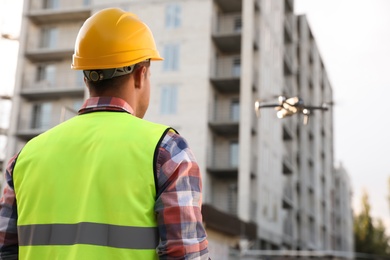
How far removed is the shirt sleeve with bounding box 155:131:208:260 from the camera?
1626 mm

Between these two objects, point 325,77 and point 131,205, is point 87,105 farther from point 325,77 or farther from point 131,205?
point 325,77

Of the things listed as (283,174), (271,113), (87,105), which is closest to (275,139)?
(271,113)

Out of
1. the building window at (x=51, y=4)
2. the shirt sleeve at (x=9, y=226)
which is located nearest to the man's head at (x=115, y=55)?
the shirt sleeve at (x=9, y=226)

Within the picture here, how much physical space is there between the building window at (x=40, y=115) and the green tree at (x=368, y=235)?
5976 cm

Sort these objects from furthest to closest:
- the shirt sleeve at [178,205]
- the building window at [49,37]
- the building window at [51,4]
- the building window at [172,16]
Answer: the building window at [51,4]
the building window at [49,37]
the building window at [172,16]
the shirt sleeve at [178,205]

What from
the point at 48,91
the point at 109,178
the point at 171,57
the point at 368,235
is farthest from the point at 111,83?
the point at 368,235

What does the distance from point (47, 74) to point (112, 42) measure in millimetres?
38526

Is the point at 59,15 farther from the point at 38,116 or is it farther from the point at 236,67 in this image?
the point at 236,67

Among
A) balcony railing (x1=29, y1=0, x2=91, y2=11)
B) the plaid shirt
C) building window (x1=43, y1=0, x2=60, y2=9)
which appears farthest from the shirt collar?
building window (x1=43, y1=0, x2=60, y2=9)

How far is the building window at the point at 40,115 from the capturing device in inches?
1519

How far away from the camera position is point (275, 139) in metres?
41.1

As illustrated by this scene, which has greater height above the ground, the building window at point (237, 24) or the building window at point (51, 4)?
the building window at point (51, 4)

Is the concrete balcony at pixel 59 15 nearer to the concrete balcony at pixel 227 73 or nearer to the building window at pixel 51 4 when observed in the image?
the building window at pixel 51 4

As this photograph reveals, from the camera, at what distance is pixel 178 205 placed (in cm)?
164
